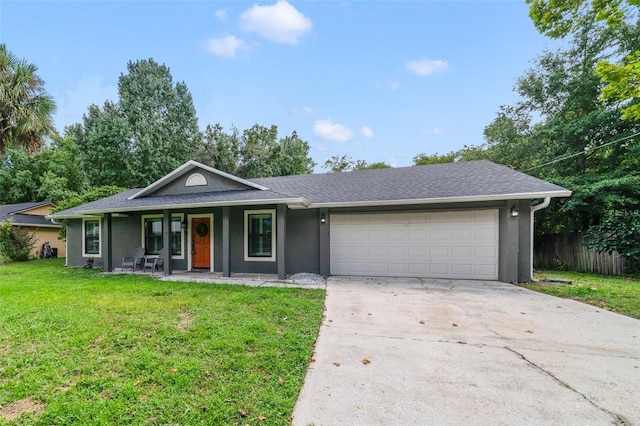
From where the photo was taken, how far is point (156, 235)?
991 cm

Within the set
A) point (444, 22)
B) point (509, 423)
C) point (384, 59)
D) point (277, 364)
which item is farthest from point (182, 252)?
point (444, 22)

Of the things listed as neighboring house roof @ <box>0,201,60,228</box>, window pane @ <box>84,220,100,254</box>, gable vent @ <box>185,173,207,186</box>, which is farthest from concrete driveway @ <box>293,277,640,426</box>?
neighboring house roof @ <box>0,201,60,228</box>

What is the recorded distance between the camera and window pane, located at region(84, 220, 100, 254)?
10.9 m

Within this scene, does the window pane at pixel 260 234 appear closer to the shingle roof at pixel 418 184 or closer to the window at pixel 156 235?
the shingle roof at pixel 418 184

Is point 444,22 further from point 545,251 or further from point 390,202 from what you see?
point 545,251

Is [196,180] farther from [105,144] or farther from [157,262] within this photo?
[105,144]

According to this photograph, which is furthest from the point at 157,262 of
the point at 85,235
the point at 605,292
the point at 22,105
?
the point at 605,292

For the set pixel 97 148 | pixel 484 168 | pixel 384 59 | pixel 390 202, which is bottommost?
pixel 390 202

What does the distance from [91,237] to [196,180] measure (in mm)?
5722

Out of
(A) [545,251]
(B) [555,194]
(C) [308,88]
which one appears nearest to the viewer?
(B) [555,194]

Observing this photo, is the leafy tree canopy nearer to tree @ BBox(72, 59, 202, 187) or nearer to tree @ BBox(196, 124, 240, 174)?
tree @ BBox(196, 124, 240, 174)

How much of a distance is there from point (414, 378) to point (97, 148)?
75.5 feet

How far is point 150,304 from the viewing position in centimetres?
518

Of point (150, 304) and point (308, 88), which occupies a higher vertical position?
point (308, 88)
